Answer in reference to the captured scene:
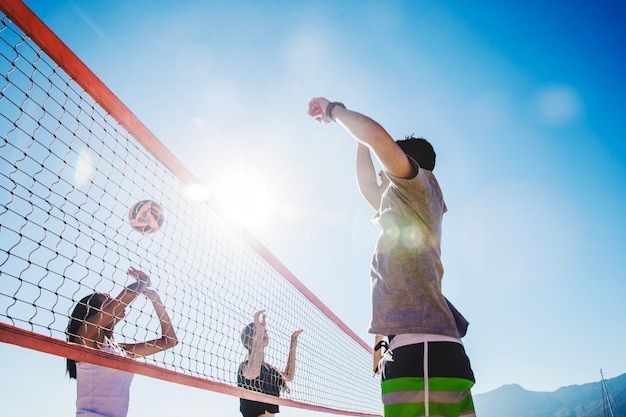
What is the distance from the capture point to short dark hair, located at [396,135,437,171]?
81.7 inches

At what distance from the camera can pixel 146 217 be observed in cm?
366

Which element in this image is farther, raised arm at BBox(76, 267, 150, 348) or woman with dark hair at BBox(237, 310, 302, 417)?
woman with dark hair at BBox(237, 310, 302, 417)

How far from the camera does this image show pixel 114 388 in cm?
286

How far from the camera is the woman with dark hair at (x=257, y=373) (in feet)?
13.3

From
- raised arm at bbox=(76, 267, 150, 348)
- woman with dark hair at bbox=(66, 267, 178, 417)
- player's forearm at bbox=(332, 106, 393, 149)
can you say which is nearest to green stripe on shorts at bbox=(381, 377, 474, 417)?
player's forearm at bbox=(332, 106, 393, 149)

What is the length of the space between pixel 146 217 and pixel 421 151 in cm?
284

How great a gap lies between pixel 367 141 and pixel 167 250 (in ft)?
7.27

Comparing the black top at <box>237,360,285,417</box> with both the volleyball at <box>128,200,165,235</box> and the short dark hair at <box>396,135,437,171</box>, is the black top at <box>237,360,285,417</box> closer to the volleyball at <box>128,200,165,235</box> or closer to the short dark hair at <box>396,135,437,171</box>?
the volleyball at <box>128,200,165,235</box>

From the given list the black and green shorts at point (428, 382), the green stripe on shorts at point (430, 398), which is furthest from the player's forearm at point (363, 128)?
the green stripe on shorts at point (430, 398)

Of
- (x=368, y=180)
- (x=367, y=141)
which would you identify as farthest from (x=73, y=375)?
(x=367, y=141)

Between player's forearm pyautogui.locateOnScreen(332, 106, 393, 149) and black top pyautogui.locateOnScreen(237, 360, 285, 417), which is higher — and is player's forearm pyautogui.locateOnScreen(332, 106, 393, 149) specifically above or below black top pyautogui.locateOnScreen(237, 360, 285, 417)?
above

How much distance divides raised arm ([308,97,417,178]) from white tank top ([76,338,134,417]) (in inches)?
94.9

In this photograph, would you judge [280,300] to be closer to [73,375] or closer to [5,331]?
[73,375]

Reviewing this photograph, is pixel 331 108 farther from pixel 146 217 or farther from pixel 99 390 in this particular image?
pixel 99 390
